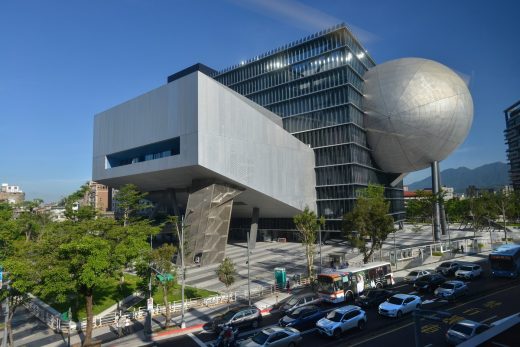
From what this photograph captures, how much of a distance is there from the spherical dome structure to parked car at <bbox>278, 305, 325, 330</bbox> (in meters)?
58.5

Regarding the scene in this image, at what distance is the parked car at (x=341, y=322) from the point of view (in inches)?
882

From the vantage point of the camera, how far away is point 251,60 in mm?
90062

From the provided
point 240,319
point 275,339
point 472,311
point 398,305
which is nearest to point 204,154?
point 240,319

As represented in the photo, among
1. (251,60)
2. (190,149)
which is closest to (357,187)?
(190,149)

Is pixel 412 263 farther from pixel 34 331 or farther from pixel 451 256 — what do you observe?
pixel 34 331

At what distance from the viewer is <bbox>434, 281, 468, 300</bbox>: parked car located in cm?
2900

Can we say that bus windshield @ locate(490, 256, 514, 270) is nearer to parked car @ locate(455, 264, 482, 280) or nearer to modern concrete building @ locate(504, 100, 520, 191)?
parked car @ locate(455, 264, 482, 280)

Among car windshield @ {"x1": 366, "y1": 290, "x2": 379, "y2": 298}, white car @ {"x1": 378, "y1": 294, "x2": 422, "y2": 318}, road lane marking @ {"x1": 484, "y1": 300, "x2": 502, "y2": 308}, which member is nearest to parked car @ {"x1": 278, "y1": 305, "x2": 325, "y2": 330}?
white car @ {"x1": 378, "y1": 294, "x2": 422, "y2": 318}

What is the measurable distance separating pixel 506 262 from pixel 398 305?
19907mm

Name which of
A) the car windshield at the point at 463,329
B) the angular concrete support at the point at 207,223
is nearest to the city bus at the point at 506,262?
the car windshield at the point at 463,329

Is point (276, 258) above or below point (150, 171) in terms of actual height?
below

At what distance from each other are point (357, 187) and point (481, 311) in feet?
154

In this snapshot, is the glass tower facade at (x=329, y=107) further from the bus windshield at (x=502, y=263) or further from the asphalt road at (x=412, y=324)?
the asphalt road at (x=412, y=324)

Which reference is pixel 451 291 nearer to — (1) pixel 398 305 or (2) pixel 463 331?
(1) pixel 398 305
